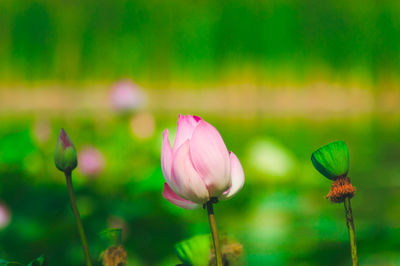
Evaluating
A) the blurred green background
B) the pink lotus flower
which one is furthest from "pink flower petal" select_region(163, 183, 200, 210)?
the blurred green background

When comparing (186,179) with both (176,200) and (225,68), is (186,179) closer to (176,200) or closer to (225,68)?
(176,200)

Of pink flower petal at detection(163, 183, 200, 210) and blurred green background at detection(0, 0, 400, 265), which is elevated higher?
blurred green background at detection(0, 0, 400, 265)

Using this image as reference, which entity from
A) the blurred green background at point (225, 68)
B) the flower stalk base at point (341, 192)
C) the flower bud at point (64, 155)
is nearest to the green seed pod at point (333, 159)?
the flower stalk base at point (341, 192)

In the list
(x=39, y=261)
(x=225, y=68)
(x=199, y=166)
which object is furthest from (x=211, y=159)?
(x=225, y=68)

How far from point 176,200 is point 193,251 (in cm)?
4

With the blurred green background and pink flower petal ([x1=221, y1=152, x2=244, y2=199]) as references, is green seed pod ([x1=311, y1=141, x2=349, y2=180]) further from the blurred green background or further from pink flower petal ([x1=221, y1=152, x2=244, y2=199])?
the blurred green background

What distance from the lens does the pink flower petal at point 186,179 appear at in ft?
1.03

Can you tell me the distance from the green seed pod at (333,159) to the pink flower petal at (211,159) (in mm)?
52

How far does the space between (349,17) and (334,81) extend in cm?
28

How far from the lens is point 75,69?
2.37 m

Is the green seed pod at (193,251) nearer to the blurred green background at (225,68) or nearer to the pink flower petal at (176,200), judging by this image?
the pink flower petal at (176,200)

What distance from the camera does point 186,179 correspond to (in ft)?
1.03

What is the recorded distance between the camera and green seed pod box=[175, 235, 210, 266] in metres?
0.36

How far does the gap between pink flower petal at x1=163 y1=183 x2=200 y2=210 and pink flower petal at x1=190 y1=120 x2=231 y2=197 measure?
2cm
